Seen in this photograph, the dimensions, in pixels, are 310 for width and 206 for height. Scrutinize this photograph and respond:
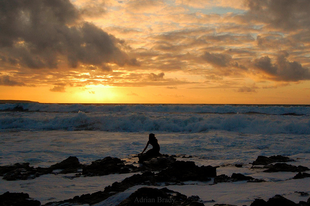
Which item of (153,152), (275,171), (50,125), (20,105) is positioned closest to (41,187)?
(153,152)

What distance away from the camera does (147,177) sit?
6.56m

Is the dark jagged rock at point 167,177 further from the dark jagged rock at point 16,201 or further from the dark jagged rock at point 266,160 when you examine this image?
the dark jagged rock at point 266,160

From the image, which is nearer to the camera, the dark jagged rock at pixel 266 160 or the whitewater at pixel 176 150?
the whitewater at pixel 176 150

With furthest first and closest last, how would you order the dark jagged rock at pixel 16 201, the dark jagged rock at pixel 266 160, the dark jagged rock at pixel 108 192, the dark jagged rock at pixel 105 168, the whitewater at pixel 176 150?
the dark jagged rock at pixel 266 160, the dark jagged rock at pixel 105 168, the whitewater at pixel 176 150, the dark jagged rock at pixel 108 192, the dark jagged rock at pixel 16 201

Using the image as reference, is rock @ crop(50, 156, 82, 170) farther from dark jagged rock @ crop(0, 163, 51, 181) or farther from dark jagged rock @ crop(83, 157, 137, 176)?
dark jagged rock @ crop(83, 157, 137, 176)

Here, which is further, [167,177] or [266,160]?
[266,160]

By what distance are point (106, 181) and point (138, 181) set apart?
3.79 ft

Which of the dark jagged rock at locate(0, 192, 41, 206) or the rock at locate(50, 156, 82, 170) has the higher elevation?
the dark jagged rock at locate(0, 192, 41, 206)

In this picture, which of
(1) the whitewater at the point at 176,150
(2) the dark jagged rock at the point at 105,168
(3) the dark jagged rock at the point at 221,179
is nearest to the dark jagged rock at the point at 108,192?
(1) the whitewater at the point at 176,150

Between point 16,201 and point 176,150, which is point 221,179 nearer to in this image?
point 16,201

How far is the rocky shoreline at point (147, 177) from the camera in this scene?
3875 mm

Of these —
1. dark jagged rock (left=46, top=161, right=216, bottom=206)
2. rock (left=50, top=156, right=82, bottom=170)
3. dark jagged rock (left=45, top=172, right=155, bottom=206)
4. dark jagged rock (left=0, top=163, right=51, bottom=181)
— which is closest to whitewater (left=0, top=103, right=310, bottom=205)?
dark jagged rock (left=0, top=163, right=51, bottom=181)

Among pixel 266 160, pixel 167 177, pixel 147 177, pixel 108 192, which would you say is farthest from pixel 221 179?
pixel 266 160

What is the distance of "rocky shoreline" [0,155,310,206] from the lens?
3875 mm
